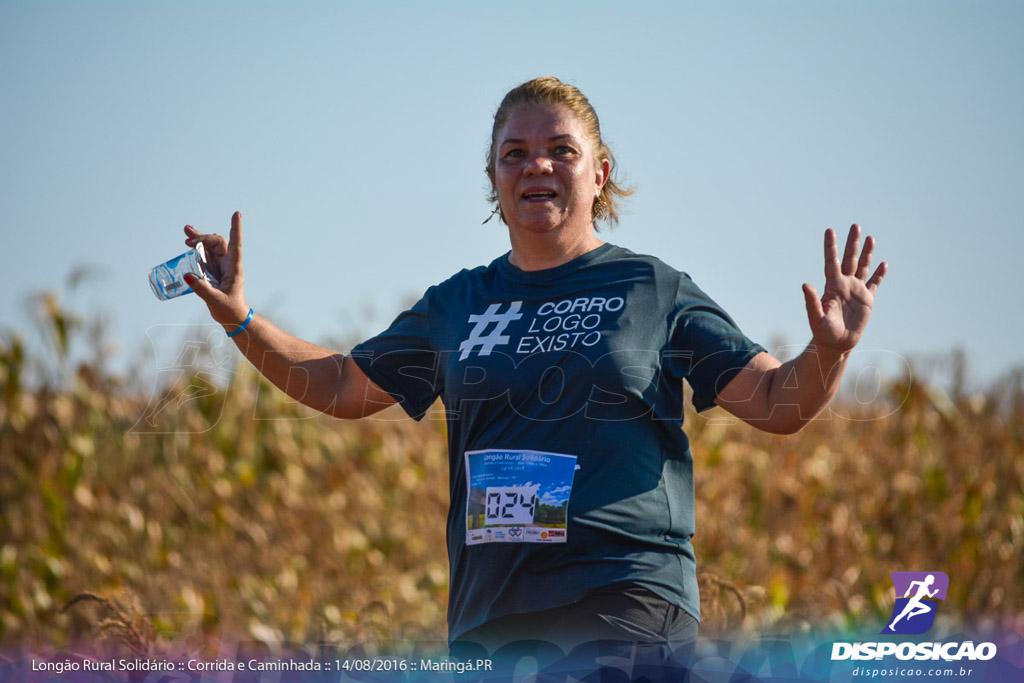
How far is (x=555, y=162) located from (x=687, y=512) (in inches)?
39.6

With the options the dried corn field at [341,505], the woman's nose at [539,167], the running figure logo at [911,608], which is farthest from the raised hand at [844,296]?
the dried corn field at [341,505]

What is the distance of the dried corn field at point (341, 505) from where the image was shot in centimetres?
614

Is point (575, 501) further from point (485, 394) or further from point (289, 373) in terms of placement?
point (289, 373)

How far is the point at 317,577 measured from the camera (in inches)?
256

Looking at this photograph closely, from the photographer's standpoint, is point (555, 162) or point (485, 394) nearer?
point (485, 394)

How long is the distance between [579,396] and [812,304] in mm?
596

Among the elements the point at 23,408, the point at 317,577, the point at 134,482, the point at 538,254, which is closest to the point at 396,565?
the point at 317,577

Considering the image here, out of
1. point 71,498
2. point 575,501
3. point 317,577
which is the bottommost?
point 317,577

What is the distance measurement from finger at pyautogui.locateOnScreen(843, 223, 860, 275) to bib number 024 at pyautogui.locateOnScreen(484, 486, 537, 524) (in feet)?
3.14

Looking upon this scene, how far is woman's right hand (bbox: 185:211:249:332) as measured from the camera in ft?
9.81

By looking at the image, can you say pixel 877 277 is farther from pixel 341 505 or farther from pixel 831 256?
pixel 341 505

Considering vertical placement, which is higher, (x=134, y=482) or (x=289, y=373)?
(x=289, y=373)

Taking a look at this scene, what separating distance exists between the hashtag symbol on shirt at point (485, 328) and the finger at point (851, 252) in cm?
84

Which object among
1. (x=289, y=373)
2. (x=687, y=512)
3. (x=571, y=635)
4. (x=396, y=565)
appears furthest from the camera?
(x=396, y=565)
